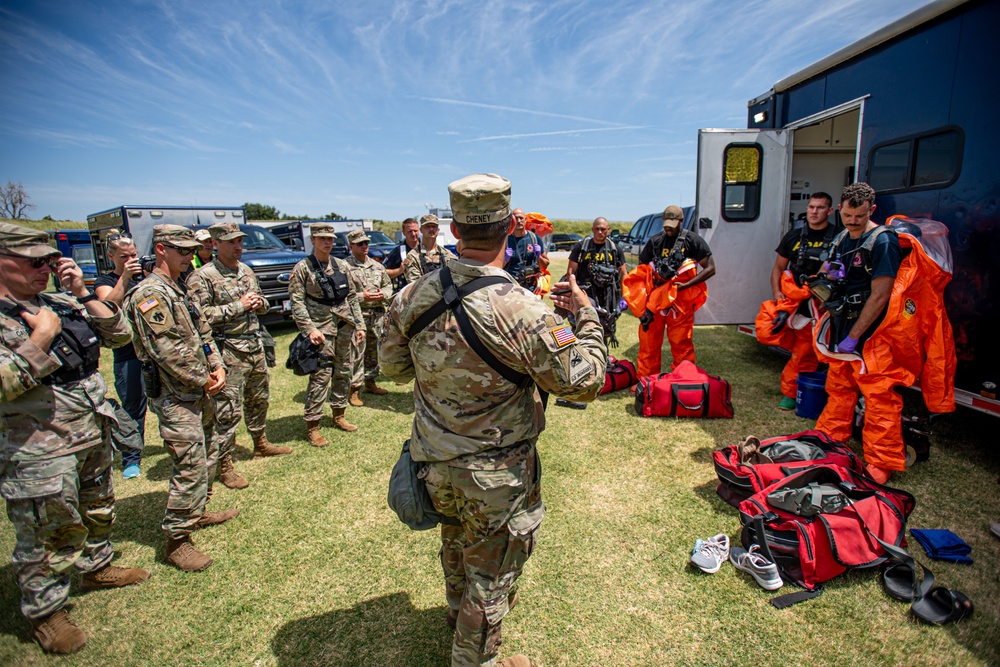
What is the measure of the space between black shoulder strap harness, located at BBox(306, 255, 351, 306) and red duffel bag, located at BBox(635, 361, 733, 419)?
354 cm

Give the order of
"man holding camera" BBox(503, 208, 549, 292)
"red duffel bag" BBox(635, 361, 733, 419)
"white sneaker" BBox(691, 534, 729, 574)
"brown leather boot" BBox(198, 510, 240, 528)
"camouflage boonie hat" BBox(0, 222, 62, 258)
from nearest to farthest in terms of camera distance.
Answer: "camouflage boonie hat" BBox(0, 222, 62, 258), "white sneaker" BBox(691, 534, 729, 574), "brown leather boot" BBox(198, 510, 240, 528), "red duffel bag" BBox(635, 361, 733, 419), "man holding camera" BBox(503, 208, 549, 292)

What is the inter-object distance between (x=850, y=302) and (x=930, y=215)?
48.8 inches

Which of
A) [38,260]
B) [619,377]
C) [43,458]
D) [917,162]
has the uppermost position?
[917,162]

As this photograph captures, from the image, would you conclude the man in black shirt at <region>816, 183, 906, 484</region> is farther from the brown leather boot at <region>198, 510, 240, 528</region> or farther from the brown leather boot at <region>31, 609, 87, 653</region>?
the brown leather boot at <region>31, 609, 87, 653</region>

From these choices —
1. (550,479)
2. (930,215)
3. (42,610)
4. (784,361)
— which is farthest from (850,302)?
(42,610)

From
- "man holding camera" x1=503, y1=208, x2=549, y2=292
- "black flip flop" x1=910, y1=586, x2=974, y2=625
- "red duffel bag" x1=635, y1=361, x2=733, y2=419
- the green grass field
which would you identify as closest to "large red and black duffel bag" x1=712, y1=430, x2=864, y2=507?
the green grass field

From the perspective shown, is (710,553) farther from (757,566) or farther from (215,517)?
(215,517)

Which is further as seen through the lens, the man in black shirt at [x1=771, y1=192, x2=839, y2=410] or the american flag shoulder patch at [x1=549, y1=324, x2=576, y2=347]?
the man in black shirt at [x1=771, y1=192, x2=839, y2=410]

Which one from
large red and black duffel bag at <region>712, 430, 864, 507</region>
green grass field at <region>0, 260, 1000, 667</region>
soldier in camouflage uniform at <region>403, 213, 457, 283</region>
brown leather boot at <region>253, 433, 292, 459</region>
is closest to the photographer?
green grass field at <region>0, 260, 1000, 667</region>

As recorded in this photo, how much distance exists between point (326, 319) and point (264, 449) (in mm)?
1457

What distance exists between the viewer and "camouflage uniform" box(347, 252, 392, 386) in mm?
5796

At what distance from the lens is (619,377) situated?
20.5 ft

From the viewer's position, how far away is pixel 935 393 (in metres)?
3.75

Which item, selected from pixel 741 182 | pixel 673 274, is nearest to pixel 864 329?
pixel 673 274
